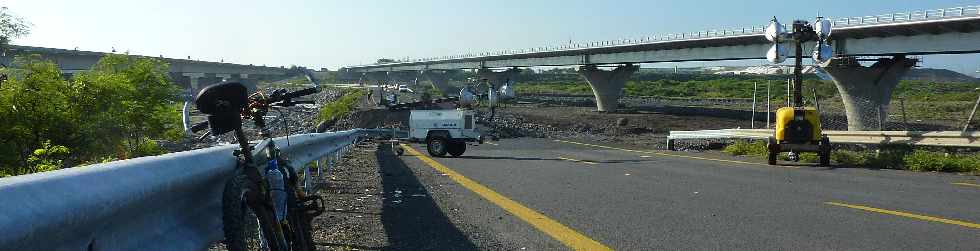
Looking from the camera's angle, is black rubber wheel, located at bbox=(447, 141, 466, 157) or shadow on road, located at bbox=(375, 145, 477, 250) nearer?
shadow on road, located at bbox=(375, 145, 477, 250)

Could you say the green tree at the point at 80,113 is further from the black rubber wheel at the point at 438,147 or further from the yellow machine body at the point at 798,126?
the yellow machine body at the point at 798,126

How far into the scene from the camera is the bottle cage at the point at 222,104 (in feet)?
11.3

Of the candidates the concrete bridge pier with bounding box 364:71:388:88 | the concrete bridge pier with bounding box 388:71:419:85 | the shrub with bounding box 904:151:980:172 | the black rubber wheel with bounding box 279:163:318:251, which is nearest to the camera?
the black rubber wheel with bounding box 279:163:318:251

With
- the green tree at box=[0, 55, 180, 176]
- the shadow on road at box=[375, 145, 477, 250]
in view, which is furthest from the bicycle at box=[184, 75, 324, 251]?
the green tree at box=[0, 55, 180, 176]

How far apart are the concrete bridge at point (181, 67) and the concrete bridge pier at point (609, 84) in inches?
1100

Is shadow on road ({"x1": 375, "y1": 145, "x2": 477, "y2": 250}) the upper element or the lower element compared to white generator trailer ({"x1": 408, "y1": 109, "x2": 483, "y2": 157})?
lower

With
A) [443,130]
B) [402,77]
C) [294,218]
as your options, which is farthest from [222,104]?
[402,77]

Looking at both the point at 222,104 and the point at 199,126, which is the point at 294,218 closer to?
the point at 199,126

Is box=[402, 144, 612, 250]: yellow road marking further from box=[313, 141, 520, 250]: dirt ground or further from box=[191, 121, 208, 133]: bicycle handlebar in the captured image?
box=[191, 121, 208, 133]: bicycle handlebar

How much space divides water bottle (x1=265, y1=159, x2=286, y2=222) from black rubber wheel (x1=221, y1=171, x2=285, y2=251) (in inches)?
9.7

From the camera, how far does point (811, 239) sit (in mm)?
6031

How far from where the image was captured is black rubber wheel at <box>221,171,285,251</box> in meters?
3.23

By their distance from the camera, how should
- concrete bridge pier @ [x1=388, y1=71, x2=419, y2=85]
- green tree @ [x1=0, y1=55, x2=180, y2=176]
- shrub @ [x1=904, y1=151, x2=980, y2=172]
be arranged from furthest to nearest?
1. concrete bridge pier @ [x1=388, y1=71, x2=419, y2=85]
2. green tree @ [x1=0, y1=55, x2=180, y2=176]
3. shrub @ [x1=904, y1=151, x2=980, y2=172]

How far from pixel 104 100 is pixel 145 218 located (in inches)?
685
